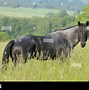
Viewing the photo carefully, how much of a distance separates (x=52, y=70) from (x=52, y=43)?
77 centimetres

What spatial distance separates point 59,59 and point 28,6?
89cm

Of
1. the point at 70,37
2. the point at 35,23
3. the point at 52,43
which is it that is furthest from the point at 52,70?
the point at 70,37

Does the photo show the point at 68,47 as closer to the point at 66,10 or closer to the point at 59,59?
the point at 59,59

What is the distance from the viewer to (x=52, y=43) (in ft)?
21.5

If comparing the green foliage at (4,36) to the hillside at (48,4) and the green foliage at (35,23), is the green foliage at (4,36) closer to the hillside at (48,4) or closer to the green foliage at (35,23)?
the green foliage at (35,23)

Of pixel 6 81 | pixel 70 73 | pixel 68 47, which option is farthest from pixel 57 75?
pixel 68 47

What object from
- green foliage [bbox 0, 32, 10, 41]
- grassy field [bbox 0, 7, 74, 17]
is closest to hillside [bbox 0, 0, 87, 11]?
grassy field [bbox 0, 7, 74, 17]

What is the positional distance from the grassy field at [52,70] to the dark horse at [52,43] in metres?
0.19

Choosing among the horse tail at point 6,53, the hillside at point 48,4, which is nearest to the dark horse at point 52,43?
the horse tail at point 6,53

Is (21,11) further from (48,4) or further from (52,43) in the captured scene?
(52,43)

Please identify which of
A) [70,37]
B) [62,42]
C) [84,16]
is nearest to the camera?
[84,16]

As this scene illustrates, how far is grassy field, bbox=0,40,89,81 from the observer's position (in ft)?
18.7

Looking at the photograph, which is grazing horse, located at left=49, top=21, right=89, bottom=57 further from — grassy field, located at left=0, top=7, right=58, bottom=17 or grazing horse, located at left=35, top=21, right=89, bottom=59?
grassy field, located at left=0, top=7, right=58, bottom=17

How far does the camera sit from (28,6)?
5879 millimetres
